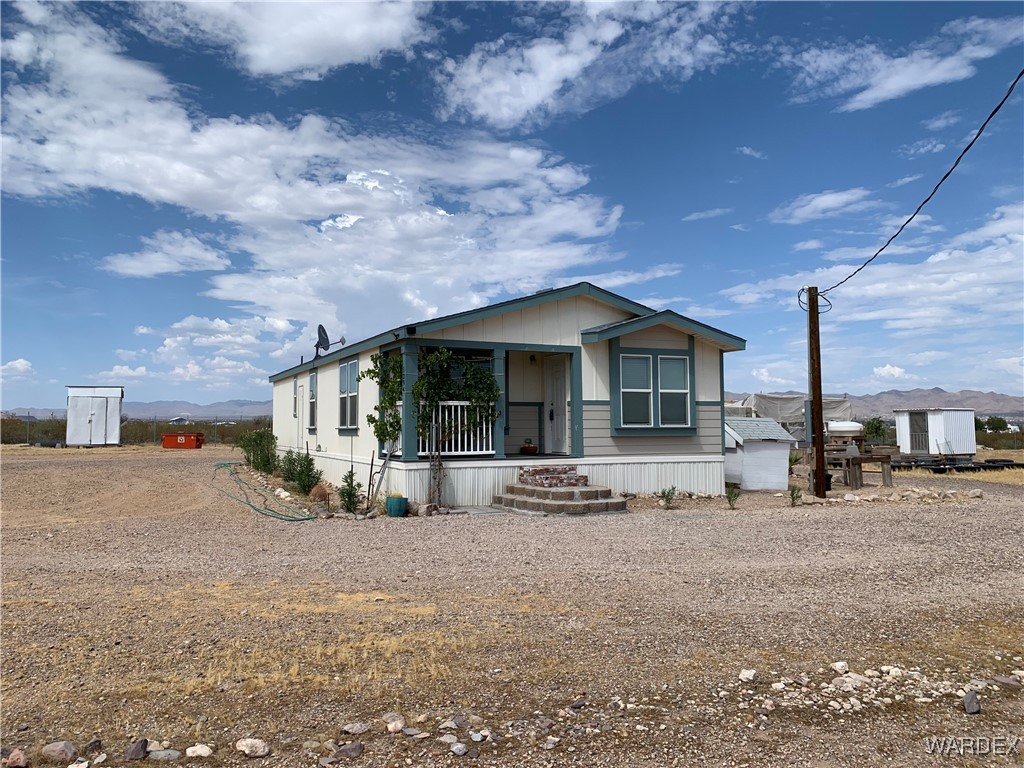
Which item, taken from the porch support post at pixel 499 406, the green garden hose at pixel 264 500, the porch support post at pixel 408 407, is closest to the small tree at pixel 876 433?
the porch support post at pixel 499 406

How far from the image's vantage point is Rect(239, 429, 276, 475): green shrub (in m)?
21.5

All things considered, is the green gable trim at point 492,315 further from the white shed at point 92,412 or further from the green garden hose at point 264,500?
the white shed at point 92,412

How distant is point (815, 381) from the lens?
1516cm

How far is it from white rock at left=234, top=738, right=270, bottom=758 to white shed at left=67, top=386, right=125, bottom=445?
1512 inches

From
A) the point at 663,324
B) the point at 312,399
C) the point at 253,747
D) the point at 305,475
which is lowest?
the point at 253,747

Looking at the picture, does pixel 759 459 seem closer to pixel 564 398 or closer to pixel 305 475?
pixel 564 398

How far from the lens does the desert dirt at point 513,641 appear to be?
3.71 m

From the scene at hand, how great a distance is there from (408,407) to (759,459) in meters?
8.62

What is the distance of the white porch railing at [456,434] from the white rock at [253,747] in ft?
30.7

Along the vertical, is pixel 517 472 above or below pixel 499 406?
below

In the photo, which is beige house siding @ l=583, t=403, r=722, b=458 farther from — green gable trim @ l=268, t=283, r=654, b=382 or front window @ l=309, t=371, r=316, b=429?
front window @ l=309, t=371, r=316, b=429

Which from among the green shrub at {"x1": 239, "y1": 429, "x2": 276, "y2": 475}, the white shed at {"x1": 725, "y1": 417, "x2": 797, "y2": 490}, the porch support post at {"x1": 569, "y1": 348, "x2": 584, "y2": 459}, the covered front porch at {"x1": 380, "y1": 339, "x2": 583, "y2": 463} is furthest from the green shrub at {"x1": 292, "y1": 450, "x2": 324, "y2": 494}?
the white shed at {"x1": 725, "y1": 417, "x2": 797, "y2": 490}

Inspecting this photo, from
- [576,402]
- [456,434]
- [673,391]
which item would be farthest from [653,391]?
[456,434]

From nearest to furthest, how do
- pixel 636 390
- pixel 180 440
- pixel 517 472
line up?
pixel 517 472 → pixel 636 390 → pixel 180 440
